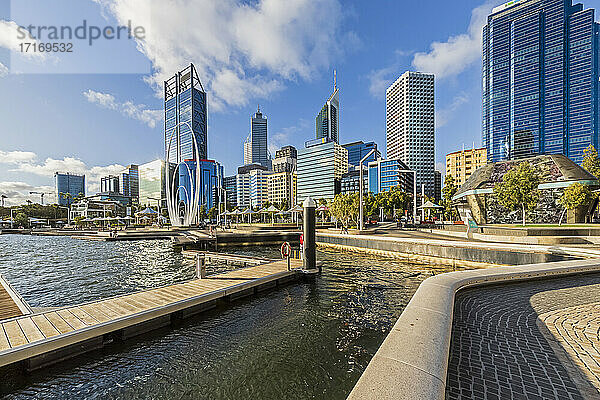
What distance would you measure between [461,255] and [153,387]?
71.1 ft

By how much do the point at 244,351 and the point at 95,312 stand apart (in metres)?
4.89

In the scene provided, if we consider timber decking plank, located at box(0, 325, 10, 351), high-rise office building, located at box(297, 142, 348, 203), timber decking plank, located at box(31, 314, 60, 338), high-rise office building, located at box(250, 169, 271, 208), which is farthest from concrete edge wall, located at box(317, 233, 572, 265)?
high-rise office building, located at box(250, 169, 271, 208)

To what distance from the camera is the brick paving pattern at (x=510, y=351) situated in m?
3.75

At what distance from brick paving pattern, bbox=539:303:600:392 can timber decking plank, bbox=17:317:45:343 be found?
1073 cm

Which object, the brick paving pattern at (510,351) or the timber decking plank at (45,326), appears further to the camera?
the timber decking plank at (45,326)

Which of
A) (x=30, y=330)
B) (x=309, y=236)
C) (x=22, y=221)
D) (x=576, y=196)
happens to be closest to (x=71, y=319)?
(x=30, y=330)

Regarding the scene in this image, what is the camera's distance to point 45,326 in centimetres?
741

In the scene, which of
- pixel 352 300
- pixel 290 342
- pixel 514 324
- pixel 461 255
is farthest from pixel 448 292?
pixel 461 255

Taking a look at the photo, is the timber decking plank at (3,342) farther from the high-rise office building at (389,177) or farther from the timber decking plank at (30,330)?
the high-rise office building at (389,177)

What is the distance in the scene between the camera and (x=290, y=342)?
816 cm

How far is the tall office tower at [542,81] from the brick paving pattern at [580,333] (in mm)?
177576

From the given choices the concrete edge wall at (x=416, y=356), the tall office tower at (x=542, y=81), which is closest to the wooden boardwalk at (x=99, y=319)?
the concrete edge wall at (x=416, y=356)

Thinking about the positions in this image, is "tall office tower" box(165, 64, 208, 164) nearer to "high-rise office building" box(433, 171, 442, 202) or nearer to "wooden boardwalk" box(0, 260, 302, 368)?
"high-rise office building" box(433, 171, 442, 202)

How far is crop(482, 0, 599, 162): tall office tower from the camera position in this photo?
452ft
